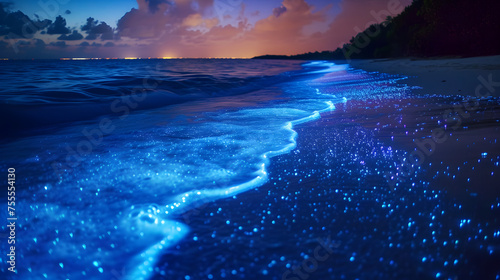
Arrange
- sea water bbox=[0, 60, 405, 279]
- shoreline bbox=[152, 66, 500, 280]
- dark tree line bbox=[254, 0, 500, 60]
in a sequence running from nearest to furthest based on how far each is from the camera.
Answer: shoreline bbox=[152, 66, 500, 280]
sea water bbox=[0, 60, 405, 279]
dark tree line bbox=[254, 0, 500, 60]

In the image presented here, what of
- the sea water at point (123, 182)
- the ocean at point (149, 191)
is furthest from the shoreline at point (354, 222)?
the sea water at point (123, 182)

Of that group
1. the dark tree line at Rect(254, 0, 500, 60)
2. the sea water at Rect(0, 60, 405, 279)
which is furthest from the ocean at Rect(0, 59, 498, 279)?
the dark tree line at Rect(254, 0, 500, 60)

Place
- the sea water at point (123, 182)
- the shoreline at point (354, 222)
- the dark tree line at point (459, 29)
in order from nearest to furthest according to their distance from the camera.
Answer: the shoreline at point (354, 222), the sea water at point (123, 182), the dark tree line at point (459, 29)

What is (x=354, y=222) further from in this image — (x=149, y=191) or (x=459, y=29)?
(x=459, y=29)

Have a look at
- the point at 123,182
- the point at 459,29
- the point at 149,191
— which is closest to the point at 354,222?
the point at 149,191

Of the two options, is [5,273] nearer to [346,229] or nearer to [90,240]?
[90,240]

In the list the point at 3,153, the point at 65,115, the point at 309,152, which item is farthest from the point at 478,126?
the point at 65,115

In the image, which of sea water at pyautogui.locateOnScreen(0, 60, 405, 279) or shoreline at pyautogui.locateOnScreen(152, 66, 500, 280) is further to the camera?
sea water at pyautogui.locateOnScreen(0, 60, 405, 279)

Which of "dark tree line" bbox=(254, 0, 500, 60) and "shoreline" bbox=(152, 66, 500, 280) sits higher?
"dark tree line" bbox=(254, 0, 500, 60)

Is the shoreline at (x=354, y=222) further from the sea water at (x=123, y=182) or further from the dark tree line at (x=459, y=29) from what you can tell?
the dark tree line at (x=459, y=29)

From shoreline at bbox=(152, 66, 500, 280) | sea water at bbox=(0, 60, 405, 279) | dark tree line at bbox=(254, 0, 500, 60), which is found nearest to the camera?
shoreline at bbox=(152, 66, 500, 280)

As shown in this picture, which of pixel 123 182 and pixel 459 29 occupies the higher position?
pixel 459 29

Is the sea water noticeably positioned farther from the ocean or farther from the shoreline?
the shoreline

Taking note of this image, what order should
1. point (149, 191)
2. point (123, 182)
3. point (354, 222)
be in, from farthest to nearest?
point (123, 182) < point (149, 191) < point (354, 222)
